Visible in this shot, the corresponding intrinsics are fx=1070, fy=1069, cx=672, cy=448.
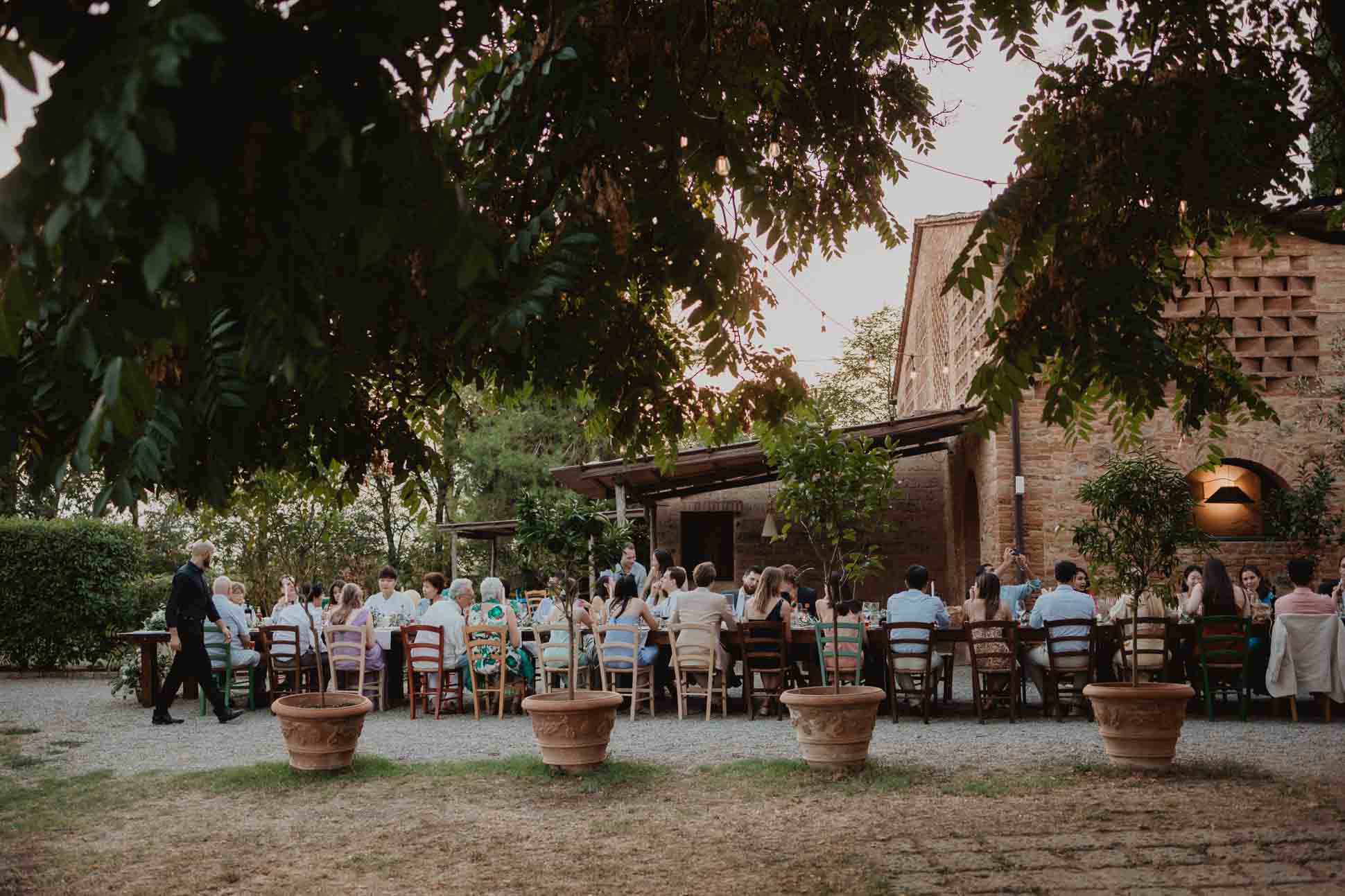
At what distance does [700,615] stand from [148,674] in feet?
Result: 19.9

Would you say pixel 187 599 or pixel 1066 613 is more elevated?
pixel 187 599

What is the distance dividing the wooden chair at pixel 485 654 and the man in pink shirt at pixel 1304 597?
6.76m

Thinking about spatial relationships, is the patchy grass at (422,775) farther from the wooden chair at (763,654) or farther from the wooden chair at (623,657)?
the wooden chair at (763,654)

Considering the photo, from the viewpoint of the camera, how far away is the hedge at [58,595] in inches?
586

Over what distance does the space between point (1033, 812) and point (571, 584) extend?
3.70 meters

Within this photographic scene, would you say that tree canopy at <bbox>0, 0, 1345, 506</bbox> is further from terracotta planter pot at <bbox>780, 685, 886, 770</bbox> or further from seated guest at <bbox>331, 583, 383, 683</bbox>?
seated guest at <bbox>331, 583, 383, 683</bbox>

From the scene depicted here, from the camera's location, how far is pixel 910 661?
960 cm

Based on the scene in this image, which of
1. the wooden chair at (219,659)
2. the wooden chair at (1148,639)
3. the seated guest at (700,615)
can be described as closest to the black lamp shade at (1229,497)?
the wooden chair at (1148,639)

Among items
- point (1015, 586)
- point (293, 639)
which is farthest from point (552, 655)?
point (1015, 586)

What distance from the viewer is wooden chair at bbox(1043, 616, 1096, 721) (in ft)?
29.6

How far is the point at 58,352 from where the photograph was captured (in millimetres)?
1971

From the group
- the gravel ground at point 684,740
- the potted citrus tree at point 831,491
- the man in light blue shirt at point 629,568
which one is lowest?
the gravel ground at point 684,740

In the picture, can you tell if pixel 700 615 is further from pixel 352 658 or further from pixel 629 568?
pixel 352 658

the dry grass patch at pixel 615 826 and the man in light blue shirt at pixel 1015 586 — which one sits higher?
the man in light blue shirt at pixel 1015 586
